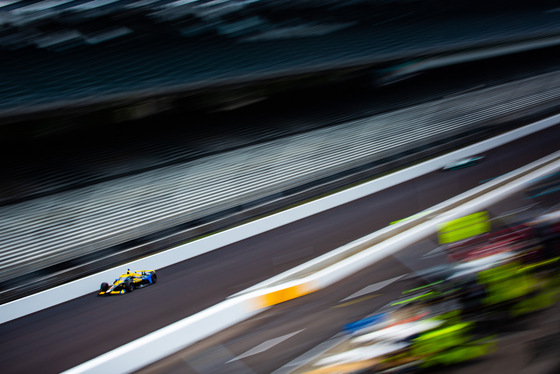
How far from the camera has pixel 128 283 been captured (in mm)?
8047

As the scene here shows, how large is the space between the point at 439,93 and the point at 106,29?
13.9 metres

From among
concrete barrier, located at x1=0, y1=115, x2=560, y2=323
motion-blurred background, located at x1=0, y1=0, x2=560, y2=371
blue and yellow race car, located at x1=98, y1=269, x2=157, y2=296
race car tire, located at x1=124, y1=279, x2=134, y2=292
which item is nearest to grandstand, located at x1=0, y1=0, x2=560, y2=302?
motion-blurred background, located at x1=0, y1=0, x2=560, y2=371

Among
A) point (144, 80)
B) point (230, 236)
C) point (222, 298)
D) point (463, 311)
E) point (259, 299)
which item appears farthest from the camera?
point (144, 80)

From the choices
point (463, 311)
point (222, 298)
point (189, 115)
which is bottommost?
point (463, 311)

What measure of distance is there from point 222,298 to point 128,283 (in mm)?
1860

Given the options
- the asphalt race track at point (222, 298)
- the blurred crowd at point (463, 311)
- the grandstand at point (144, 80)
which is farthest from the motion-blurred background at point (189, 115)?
the blurred crowd at point (463, 311)

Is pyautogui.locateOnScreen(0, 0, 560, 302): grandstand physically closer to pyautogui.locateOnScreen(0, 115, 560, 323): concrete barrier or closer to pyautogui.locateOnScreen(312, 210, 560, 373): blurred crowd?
pyautogui.locateOnScreen(0, 115, 560, 323): concrete barrier

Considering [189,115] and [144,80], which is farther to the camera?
[189,115]

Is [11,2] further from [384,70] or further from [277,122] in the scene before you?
[384,70]

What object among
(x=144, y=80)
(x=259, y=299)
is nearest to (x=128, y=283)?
(x=259, y=299)

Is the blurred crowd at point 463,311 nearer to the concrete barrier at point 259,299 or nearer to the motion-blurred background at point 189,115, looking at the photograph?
the concrete barrier at point 259,299

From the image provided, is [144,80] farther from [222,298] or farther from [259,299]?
[259,299]

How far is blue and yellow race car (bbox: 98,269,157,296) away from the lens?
316 inches

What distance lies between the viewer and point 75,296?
Result: 28.5 feet
